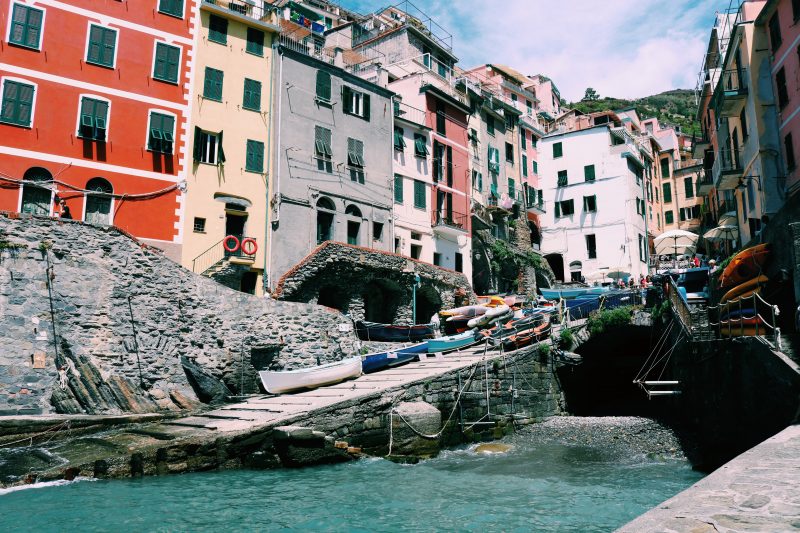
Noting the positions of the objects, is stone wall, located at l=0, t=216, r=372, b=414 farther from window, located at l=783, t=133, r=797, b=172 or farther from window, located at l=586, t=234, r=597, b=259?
window, located at l=586, t=234, r=597, b=259

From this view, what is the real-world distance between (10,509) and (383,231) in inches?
974

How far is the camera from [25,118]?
2234 cm

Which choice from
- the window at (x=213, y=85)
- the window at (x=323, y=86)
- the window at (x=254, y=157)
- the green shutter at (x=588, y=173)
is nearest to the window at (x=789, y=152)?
the window at (x=323, y=86)

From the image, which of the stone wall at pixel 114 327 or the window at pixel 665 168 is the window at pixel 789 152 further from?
the window at pixel 665 168

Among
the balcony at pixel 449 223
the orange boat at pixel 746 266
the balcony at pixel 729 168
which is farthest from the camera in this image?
the balcony at pixel 449 223

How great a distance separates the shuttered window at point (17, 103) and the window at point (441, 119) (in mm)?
24363

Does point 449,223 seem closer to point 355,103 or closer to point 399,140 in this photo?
point 399,140

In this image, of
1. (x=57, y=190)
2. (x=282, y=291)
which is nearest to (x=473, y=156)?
(x=282, y=291)

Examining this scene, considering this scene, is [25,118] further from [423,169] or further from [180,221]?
[423,169]

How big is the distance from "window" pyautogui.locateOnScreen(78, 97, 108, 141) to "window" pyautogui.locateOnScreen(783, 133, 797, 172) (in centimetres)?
2972

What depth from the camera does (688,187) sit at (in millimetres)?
66938

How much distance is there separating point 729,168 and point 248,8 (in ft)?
90.4

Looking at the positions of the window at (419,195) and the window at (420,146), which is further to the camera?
the window at (420,146)

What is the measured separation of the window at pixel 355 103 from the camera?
33000 millimetres
